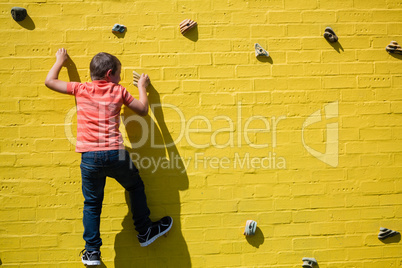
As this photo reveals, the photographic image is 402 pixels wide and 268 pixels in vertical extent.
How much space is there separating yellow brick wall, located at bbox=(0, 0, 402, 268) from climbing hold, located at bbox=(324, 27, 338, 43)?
0.07m

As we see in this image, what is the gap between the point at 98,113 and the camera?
295 centimetres

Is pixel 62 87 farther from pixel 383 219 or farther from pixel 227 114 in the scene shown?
pixel 383 219

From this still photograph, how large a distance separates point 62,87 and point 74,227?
1196 millimetres

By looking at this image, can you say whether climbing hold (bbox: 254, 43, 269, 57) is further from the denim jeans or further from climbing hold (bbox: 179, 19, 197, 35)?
the denim jeans

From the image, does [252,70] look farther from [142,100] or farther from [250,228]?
[250,228]

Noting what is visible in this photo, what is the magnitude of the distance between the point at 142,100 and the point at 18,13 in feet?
4.23

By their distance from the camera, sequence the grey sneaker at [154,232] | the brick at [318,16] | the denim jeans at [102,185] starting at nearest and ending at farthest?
the denim jeans at [102,185]
the grey sneaker at [154,232]
the brick at [318,16]

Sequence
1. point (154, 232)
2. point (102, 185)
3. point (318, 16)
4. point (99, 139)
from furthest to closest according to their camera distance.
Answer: point (318, 16) → point (154, 232) → point (102, 185) → point (99, 139)

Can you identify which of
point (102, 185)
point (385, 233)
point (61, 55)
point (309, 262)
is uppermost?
point (61, 55)

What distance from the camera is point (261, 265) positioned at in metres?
3.31

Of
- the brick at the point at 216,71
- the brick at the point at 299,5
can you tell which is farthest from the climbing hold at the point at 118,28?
the brick at the point at 299,5

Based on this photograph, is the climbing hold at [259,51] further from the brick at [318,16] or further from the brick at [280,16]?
the brick at [318,16]

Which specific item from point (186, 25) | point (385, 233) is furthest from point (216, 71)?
point (385, 233)

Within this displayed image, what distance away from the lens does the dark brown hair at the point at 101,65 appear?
3004 millimetres
